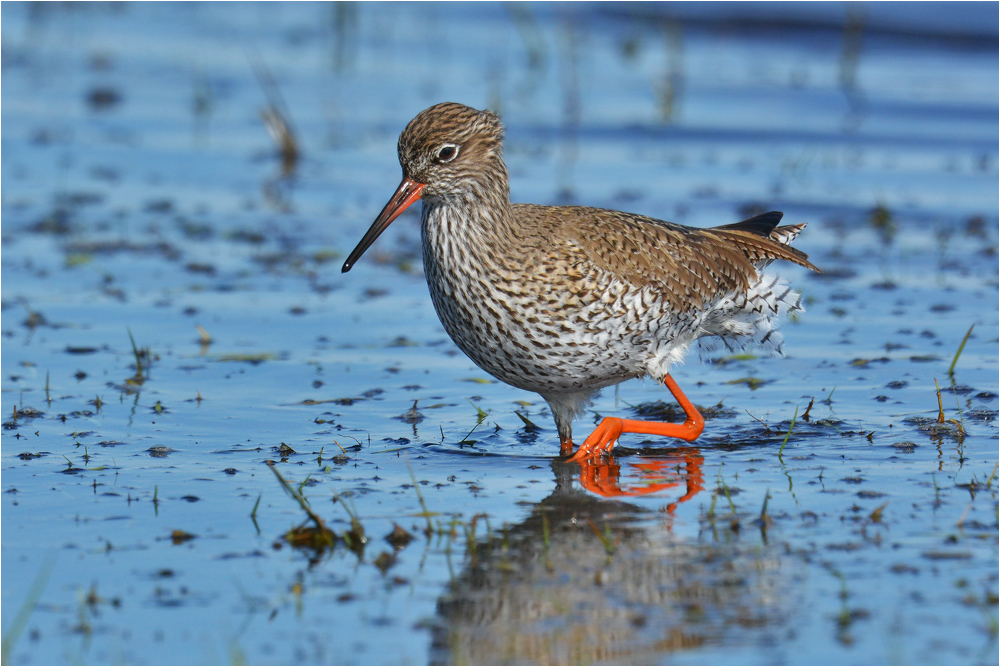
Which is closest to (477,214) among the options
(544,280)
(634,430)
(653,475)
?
(544,280)

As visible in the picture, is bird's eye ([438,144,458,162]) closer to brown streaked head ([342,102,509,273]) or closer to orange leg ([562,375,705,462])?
brown streaked head ([342,102,509,273])

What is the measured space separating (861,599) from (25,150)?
12041mm

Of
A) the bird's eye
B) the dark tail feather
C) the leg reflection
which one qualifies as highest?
the bird's eye

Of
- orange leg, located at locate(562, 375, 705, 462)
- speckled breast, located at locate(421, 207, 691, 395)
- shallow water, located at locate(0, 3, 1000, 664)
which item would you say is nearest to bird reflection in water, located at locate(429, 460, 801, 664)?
shallow water, located at locate(0, 3, 1000, 664)

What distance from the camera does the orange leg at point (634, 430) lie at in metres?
6.93

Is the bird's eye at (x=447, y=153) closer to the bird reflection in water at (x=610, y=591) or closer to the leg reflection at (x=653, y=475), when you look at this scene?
the leg reflection at (x=653, y=475)

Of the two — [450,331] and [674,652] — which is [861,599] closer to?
[674,652]

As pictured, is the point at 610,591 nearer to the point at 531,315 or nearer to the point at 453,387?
the point at 531,315

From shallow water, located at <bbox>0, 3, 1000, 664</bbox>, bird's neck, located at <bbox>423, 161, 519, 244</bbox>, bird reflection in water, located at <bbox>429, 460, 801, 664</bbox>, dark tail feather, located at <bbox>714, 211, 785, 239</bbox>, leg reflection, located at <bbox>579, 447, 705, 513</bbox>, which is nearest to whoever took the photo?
bird reflection in water, located at <bbox>429, 460, 801, 664</bbox>

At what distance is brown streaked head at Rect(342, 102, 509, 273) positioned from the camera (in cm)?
684

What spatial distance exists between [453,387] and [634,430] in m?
1.76

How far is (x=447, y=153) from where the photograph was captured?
685 centimetres

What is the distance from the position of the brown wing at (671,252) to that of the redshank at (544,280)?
1 centimetres

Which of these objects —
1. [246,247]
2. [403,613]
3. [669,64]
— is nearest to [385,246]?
[246,247]
